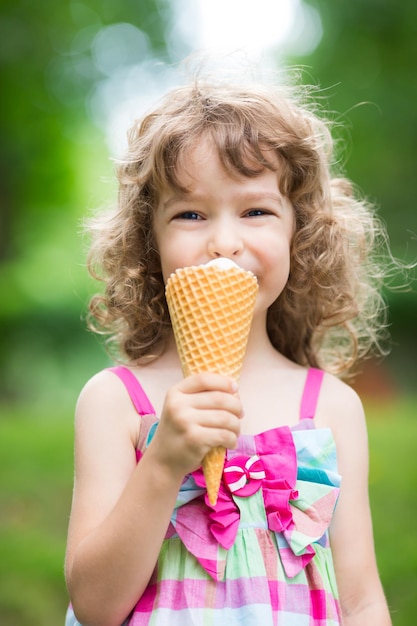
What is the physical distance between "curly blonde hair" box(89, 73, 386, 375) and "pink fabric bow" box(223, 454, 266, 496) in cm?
46

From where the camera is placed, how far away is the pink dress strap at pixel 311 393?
2.19m

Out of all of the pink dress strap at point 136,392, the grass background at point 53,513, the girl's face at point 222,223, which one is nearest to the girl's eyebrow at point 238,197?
the girl's face at point 222,223

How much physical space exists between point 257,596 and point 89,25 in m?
12.5

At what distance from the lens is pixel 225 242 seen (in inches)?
78.4

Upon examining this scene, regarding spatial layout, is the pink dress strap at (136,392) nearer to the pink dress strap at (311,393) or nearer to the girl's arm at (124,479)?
the girl's arm at (124,479)

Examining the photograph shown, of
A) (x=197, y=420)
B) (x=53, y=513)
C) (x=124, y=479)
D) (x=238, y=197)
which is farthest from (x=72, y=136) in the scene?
(x=197, y=420)

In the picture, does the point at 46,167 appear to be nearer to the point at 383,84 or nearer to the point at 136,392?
the point at 383,84

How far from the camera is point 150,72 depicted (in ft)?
43.6

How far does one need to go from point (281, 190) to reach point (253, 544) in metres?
0.96

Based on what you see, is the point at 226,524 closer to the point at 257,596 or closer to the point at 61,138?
the point at 257,596

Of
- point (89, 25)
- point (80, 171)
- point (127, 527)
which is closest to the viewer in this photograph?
point (127, 527)

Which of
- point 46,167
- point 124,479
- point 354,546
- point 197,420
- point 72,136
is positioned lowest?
point 354,546

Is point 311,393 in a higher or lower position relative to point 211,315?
lower

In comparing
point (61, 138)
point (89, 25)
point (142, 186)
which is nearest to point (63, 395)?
point (61, 138)
